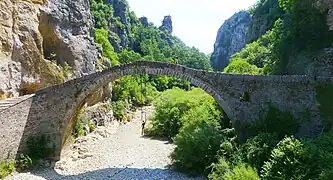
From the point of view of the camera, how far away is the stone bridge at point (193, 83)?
1444 centimetres

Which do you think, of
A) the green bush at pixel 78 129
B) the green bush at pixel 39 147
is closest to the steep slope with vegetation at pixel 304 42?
the green bush at pixel 78 129

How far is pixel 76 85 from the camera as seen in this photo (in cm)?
1711

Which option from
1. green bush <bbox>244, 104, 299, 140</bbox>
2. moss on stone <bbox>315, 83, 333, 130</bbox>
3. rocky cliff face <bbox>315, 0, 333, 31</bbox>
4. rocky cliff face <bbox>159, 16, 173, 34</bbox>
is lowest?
green bush <bbox>244, 104, 299, 140</bbox>

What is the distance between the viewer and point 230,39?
3671 inches

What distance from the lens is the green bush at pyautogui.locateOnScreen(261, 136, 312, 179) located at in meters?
9.29

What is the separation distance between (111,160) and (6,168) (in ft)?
18.2

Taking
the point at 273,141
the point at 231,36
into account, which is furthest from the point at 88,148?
the point at 231,36

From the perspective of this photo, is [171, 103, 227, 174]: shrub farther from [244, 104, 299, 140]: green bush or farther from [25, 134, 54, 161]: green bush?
[25, 134, 54, 161]: green bush

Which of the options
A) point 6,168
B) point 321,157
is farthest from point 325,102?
point 6,168

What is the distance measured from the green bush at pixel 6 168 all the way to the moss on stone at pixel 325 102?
13.6m

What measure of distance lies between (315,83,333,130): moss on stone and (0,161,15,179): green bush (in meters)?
13.6

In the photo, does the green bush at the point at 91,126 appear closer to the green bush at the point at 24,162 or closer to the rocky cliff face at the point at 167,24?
the green bush at the point at 24,162

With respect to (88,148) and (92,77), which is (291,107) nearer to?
(92,77)

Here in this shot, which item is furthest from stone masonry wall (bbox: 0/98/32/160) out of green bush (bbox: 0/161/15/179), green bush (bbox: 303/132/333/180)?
green bush (bbox: 303/132/333/180)
